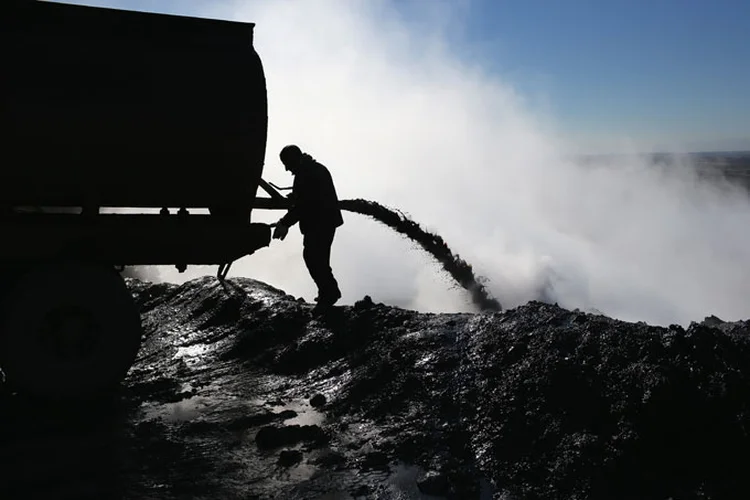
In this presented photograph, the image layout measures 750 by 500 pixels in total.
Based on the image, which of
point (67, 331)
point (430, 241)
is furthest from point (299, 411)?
point (430, 241)

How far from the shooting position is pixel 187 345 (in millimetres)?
7559

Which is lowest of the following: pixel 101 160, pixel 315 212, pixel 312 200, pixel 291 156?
pixel 101 160

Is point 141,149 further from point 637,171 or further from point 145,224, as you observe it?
point 637,171

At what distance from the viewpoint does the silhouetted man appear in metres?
7.46

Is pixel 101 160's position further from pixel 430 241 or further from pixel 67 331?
pixel 430 241

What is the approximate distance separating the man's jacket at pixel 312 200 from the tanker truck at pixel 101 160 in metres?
1.63

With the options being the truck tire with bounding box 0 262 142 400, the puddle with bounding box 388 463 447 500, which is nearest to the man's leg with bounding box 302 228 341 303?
the truck tire with bounding box 0 262 142 400

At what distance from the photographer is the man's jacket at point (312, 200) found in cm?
744

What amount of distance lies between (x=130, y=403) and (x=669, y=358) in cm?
416

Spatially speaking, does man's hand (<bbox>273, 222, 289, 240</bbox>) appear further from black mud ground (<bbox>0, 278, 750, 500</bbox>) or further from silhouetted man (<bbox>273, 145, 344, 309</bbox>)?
black mud ground (<bbox>0, 278, 750, 500</bbox>)

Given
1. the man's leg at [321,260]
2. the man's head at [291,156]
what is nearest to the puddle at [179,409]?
the man's leg at [321,260]

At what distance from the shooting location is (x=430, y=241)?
10.9 m

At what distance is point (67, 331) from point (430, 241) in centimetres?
666

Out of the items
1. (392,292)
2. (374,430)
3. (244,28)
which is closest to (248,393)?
(374,430)
